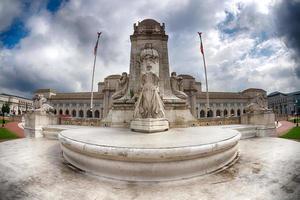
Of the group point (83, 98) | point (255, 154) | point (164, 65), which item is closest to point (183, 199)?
point (255, 154)

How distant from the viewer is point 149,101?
680 cm

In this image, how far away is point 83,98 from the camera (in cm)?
8156

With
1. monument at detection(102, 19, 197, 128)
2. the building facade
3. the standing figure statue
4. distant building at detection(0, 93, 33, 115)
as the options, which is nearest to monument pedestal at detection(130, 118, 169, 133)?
the standing figure statue

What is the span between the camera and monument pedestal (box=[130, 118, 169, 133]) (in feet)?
20.4

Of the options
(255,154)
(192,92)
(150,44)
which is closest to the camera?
(255,154)

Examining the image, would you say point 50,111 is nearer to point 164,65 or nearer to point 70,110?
point 164,65

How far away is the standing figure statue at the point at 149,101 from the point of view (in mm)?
6746

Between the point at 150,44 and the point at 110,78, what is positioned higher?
the point at 110,78

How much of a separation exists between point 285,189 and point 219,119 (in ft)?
28.1

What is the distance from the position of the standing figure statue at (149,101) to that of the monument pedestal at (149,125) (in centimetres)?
30

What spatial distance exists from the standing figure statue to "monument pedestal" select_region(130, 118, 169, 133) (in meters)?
0.30

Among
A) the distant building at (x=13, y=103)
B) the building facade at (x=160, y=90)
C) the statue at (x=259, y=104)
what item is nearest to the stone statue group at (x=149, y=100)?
the building facade at (x=160, y=90)

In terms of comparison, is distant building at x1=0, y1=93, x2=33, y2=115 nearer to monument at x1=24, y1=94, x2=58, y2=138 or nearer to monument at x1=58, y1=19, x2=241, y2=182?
monument at x1=24, y1=94, x2=58, y2=138

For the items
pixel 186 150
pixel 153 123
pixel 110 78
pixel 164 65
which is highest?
pixel 110 78
